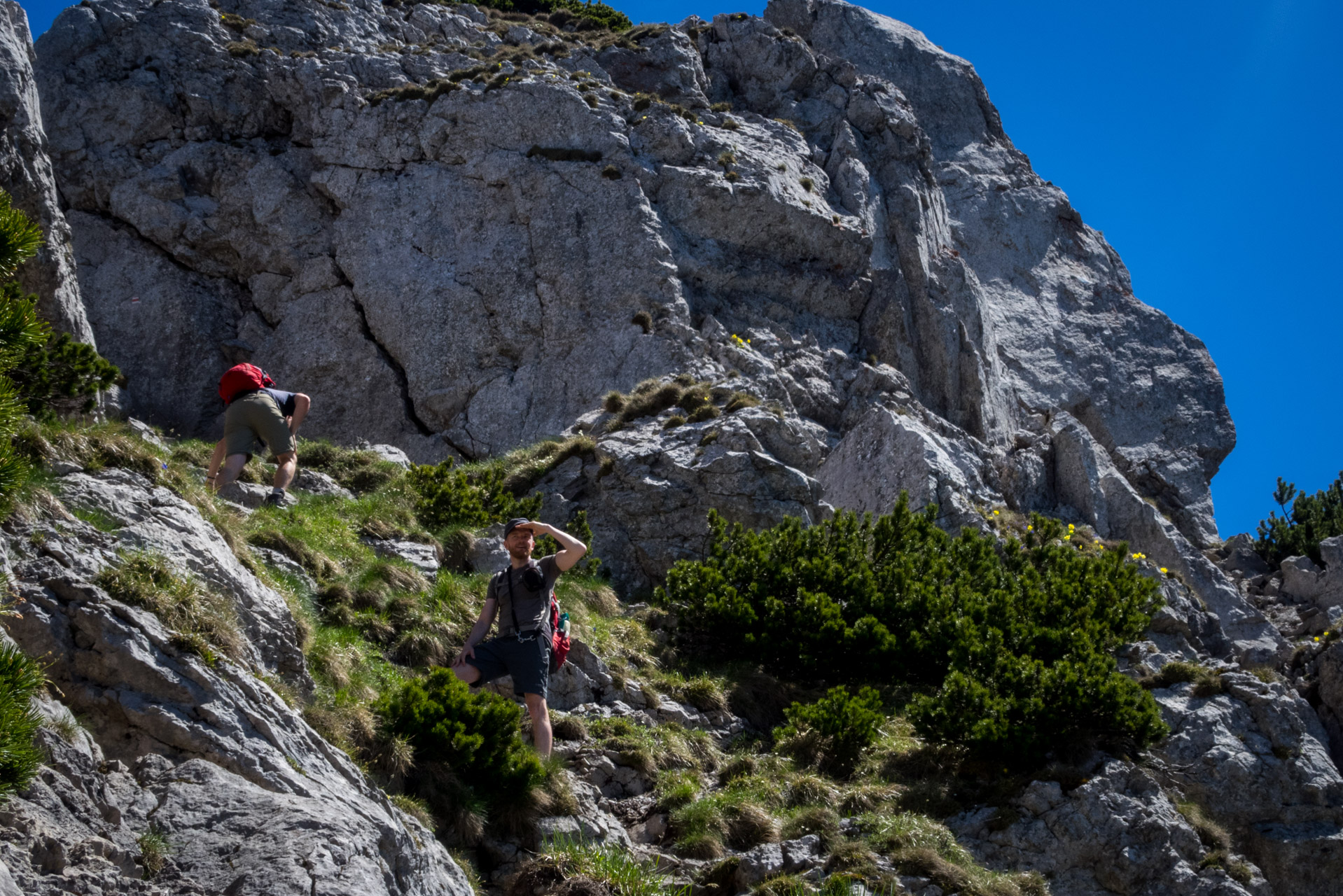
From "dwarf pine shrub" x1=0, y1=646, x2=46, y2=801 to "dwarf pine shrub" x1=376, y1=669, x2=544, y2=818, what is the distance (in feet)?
11.7

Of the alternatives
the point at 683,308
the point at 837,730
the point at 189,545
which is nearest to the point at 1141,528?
the point at 683,308

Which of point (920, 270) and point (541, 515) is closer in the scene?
point (541, 515)

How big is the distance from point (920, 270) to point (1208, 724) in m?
22.0

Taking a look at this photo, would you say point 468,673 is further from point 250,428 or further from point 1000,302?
point 1000,302

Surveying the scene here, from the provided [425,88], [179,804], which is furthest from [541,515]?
[425,88]

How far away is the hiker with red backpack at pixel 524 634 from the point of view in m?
9.44

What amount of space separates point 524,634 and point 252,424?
5.14 meters

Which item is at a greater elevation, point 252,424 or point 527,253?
point 527,253

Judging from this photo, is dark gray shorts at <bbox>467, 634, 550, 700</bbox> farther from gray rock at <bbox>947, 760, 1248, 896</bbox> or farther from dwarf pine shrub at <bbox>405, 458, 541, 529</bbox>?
dwarf pine shrub at <bbox>405, 458, 541, 529</bbox>

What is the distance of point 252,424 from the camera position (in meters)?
12.7

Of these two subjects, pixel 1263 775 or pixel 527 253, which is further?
pixel 527 253

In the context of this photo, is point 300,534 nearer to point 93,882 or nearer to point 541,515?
point 541,515

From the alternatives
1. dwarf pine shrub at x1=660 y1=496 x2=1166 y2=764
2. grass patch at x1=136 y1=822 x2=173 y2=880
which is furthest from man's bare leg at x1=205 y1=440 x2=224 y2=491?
grass patch at x1=136 y1=822 x2=173 y2=880

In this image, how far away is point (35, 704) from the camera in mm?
5938
